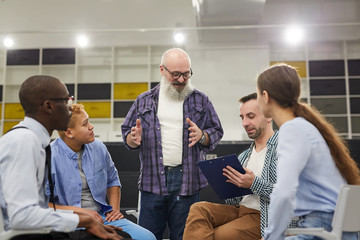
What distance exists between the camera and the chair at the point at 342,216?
1.32 meters

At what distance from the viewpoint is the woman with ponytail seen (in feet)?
4.41

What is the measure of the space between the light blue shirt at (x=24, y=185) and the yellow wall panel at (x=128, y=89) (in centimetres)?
668

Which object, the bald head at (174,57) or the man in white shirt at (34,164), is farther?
the bald head at (174,57)

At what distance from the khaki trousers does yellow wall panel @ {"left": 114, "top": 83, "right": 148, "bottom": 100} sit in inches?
244

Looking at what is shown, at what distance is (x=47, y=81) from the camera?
1.53 m

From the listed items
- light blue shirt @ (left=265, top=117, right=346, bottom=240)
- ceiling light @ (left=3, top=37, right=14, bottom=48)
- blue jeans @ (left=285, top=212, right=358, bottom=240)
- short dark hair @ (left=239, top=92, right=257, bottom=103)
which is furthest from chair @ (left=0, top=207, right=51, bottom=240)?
ceiling light @ (left=3, top=37, right=14, bottom=48)

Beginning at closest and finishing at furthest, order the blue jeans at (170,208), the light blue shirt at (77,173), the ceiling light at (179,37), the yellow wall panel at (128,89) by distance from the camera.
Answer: the light blue shirt at (77,173) < the blue jeans at (170,208) < the ceiling light at (179,37) < the yellow wall panel at (128,89)

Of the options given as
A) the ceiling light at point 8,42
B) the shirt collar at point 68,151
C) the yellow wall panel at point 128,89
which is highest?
the ceiling light at point 8,42

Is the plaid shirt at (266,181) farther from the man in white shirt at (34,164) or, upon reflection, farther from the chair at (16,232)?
the chair at (16,232)

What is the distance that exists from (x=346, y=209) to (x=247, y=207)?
821 millimetres

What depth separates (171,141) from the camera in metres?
2.49

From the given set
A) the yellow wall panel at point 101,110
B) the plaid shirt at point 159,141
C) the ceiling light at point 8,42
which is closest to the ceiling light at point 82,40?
the yellow wall panel at point 101,110

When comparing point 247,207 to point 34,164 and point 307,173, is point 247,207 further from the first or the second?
point 34,164

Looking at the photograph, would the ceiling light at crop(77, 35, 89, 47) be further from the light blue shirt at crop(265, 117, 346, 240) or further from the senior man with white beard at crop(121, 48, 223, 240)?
the light blue shirt at crop(265, 117, 346, 240)
